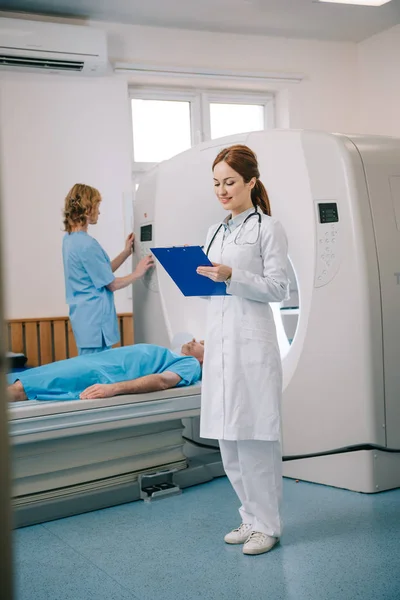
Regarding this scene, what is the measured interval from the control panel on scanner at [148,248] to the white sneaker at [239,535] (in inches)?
67.9

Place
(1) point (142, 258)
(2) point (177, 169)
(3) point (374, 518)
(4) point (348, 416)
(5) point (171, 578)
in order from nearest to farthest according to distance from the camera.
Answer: (5) point (171, 578), (3) point (374, 518), (4) point (348, 416), (2) point (177, 169), (1) point (142, 258)

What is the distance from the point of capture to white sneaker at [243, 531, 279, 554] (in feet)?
7.56

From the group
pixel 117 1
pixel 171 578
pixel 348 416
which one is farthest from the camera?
pixel 117 1

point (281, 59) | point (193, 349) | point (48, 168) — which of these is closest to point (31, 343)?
point (48, 168)

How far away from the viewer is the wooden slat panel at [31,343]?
4.62 metres

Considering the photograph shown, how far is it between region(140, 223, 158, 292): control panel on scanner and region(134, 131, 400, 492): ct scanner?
0.91 m

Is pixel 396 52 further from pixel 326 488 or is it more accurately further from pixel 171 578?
pixel 171 578

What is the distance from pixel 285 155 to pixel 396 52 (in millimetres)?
2721

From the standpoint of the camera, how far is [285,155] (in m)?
3.22

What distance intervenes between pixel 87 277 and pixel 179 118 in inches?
88.0

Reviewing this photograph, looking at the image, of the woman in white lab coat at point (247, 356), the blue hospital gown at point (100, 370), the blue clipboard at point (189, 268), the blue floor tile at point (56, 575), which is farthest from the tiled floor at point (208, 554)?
the blue clipboard at point (189, 268)

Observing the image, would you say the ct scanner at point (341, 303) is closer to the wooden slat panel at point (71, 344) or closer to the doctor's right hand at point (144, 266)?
the doctor's right hand at point (144, 266)

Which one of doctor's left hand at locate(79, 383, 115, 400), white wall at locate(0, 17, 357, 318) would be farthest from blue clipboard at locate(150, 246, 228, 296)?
white wall at locate(0, 17, 357, 318)

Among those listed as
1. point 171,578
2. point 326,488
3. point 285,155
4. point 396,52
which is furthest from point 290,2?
point 171,578
